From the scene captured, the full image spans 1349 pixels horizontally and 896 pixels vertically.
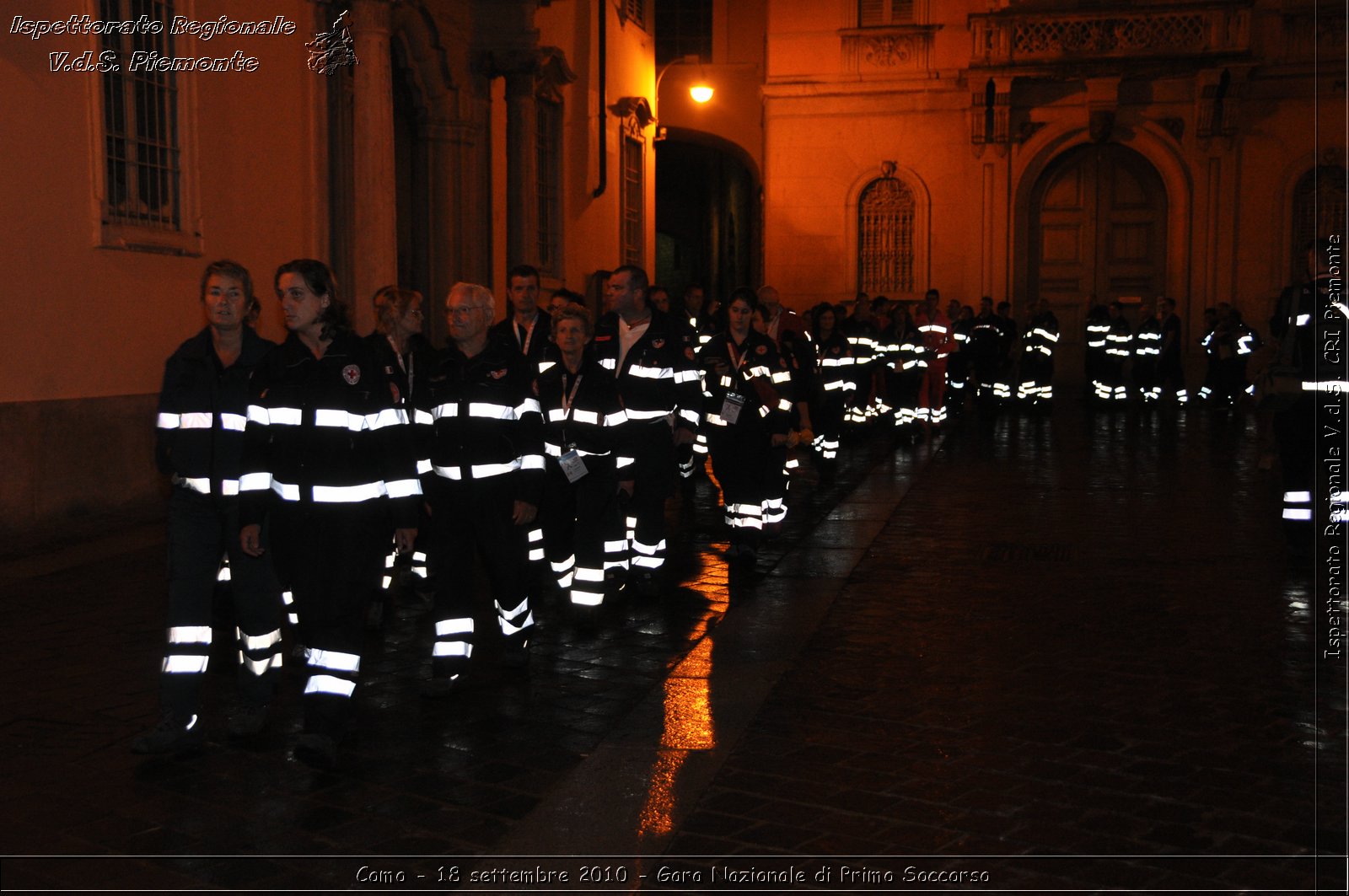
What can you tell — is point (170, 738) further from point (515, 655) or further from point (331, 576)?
point (515, 655)

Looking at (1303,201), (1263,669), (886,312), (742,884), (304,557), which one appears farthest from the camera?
(1303,201)

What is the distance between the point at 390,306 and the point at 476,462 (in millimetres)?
1897

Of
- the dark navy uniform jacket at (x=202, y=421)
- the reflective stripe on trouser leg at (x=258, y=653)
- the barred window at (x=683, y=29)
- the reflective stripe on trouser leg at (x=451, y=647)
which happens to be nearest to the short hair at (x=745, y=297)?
the reflective stripe on trouser leg at (x=451, y=647)

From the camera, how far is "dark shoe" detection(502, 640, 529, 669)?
681 cm

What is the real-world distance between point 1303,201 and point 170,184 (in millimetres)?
25815

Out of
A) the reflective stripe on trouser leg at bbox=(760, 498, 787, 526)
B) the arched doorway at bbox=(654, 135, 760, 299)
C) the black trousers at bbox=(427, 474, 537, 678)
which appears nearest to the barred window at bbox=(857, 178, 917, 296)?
the arched doorway at bbox=(654, 135, 760, 299)

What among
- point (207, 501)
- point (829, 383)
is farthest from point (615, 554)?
point (829, 383)

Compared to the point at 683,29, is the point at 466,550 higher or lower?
lower

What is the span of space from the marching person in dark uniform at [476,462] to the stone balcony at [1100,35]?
26.1 m

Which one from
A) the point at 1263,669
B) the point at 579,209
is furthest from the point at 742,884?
the point at 579,209

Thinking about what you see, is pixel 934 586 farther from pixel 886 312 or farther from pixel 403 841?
pixel 886 312

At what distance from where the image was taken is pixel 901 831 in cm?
461

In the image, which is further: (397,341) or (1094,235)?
(1094,235)

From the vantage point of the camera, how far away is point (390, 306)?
8078mm
